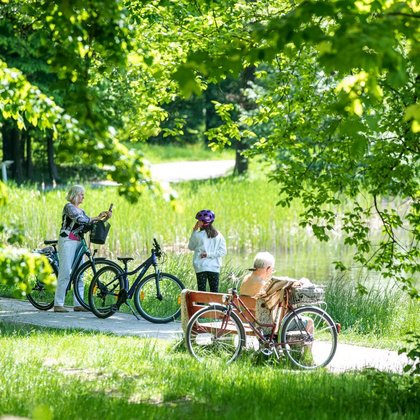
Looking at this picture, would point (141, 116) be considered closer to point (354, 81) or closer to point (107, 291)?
point (107, 291)

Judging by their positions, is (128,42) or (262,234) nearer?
(128,42)

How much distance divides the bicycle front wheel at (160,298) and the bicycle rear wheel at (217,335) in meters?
2.53

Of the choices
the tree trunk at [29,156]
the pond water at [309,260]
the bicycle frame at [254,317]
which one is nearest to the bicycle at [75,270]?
the bicycle frame at [254,317]

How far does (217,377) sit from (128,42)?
2.66m

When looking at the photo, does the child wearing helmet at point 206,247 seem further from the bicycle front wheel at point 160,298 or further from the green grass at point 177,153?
the green grass at point 177,153

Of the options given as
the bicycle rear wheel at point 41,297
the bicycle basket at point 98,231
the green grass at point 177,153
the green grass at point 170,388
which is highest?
the green grass at point 177,153

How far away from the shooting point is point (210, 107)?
48469mm

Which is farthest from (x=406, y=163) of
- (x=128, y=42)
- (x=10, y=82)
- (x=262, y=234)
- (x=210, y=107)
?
(x=210, y=107)

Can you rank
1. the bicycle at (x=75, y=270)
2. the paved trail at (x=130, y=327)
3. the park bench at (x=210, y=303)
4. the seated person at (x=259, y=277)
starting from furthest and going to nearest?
the bicycle at (x=75, y=270) < the paved trail at (x=130, y=327) < the seated person at (x=259, y=277) < the park bench at (x=210, y=303)

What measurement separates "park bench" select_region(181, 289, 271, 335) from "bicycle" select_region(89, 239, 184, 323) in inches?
89.6

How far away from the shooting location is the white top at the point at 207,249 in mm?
12242

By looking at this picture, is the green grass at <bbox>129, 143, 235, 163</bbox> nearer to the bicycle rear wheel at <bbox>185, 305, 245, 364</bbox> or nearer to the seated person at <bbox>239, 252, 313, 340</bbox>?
the seated person at <bbox>239, 252, 313, 340</bbox>

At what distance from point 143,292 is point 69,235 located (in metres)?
1.25

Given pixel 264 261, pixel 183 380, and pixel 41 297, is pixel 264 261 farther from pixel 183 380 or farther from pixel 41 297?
pixel 41 297
